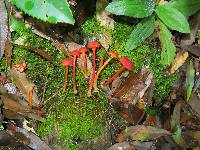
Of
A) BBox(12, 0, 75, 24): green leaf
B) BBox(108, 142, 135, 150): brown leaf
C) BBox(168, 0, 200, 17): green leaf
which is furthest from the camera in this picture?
BBox(108, 142, 135, 150): brown leaf

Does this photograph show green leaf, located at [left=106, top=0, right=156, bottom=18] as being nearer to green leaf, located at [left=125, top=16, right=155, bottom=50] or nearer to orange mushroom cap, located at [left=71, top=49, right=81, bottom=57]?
green leaf, located at [left=125, top=16, right=155, bottom=50]

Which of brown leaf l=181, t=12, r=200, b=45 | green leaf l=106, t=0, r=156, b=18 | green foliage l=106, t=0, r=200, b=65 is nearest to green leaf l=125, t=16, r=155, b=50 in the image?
green foliage l=106, t=0, r=200, b=65

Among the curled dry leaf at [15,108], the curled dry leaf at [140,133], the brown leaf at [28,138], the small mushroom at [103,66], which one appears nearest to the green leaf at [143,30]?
the small mushroom at [103,66]

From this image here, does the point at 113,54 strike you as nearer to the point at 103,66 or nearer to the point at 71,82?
the point at 103,66

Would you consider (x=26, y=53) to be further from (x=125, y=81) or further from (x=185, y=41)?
(x=185, y=41)

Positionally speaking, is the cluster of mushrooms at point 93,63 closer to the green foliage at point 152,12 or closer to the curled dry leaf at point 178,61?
the green foliage at point 152,12
